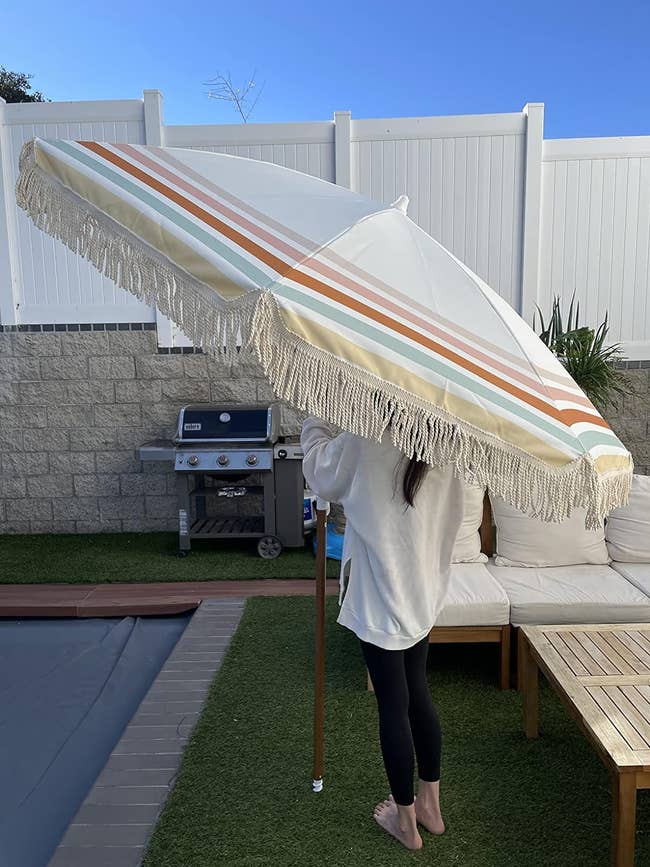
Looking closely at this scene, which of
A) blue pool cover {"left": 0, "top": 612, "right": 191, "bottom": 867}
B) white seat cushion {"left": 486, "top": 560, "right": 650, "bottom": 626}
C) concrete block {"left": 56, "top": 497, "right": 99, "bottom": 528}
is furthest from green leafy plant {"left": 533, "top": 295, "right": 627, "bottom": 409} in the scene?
concrete block {"left": 56, "top": 497, "right": 99, "bottom": 528}

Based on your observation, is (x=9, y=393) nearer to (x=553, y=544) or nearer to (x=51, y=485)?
(x=51, y=485)

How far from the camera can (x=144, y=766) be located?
2449mm

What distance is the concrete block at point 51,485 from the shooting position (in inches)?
220

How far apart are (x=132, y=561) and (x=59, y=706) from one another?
190 centimetres

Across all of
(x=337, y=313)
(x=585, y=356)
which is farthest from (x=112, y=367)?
(x=337, y=313)

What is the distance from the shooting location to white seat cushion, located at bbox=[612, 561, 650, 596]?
3.19 m

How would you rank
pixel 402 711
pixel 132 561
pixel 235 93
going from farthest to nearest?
1. pixel 235 93
2. pixel 132 561
3. pixel 402 711

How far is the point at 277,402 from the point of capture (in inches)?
215

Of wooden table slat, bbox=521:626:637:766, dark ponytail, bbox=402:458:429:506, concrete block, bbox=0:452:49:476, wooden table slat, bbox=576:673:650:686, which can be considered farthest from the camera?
concrete block, bbox=0:452:49:476

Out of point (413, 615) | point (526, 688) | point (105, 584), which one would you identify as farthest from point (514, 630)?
point (105, 584)

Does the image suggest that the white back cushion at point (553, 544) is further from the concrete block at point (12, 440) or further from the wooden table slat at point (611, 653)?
the concrete block at point (12, 440)

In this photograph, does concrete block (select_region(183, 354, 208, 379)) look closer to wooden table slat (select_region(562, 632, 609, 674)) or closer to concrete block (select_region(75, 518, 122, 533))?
concrete block (select_region(75, 518, 122, 533))

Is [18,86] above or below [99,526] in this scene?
above

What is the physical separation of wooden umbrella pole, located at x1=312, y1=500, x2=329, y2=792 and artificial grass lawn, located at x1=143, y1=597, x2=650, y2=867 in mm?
106
